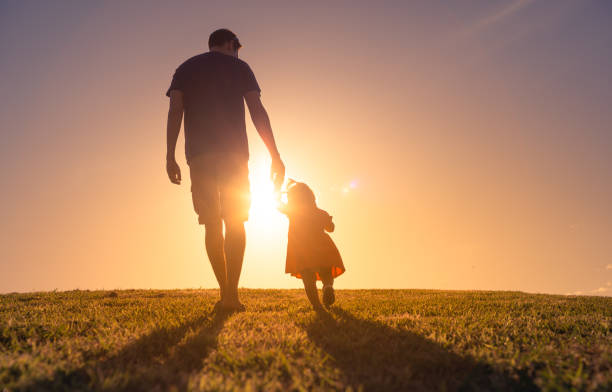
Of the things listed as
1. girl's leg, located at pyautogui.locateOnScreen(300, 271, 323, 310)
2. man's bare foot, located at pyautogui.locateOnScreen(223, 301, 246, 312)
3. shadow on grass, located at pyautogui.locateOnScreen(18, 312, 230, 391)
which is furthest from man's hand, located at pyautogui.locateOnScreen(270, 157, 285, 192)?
shadow on grass, located at pyautogui.locateOnScreen(18, 312, 230, 391)

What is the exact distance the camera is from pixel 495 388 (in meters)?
2.28

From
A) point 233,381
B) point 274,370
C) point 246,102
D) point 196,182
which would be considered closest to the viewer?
point 233,381

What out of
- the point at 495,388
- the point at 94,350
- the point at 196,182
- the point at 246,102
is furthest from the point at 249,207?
the point at 495,388

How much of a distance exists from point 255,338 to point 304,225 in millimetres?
2235

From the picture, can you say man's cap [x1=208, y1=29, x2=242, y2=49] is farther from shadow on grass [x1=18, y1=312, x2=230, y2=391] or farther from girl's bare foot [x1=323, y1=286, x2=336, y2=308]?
shadow on grass [x1=18, y1=312, x2=230, y2=391]

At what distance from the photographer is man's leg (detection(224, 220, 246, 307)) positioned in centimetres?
497

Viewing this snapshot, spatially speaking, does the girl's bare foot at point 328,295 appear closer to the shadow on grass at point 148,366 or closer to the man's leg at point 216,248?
the man's leg at point 216,248

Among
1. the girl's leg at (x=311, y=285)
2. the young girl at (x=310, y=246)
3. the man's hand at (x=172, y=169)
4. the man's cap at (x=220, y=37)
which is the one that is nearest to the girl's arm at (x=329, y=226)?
the young girl at (x=310, y=246)

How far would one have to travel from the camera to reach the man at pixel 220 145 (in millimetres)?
5051

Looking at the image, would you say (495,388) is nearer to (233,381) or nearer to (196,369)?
(233,381)

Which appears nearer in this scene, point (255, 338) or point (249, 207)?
point (255, 338)

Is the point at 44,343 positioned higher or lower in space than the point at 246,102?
lower

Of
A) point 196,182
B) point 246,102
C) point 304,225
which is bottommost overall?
point 304,225

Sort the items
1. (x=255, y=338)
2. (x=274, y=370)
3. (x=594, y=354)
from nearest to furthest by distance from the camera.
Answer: (x=274, y=370) < (x=594, y=354) < (x=255, y=338)
